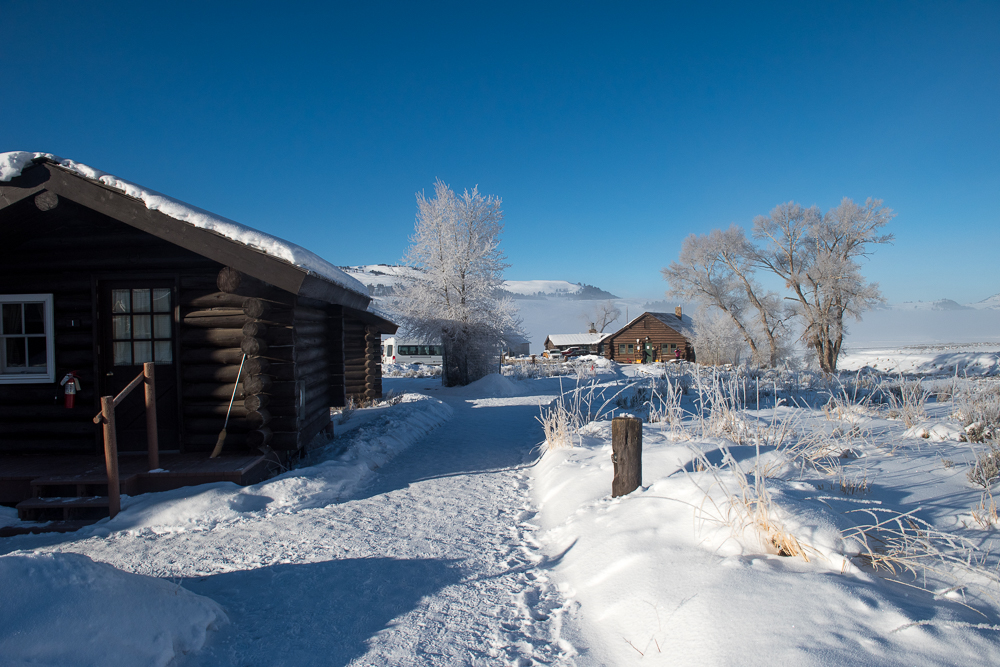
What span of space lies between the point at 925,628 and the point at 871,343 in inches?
3319

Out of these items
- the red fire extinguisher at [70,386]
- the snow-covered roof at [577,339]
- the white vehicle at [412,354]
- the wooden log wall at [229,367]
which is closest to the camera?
A: the red fire extinguisher at [70,386]

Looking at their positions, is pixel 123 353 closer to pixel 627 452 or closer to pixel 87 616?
pixel 87 616

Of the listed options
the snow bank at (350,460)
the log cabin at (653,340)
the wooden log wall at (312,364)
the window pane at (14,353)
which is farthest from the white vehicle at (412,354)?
the window pane at (14,353)

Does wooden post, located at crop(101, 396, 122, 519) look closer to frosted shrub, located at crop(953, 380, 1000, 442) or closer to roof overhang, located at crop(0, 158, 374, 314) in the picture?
roof overhang, located at crop(0, 158, 374, 314)

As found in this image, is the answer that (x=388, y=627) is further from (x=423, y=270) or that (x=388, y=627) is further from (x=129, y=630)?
(x=423, y=270)

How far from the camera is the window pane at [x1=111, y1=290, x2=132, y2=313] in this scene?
652 cm

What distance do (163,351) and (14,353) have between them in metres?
1.94

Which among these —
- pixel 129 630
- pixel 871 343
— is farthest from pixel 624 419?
pixel 871 343

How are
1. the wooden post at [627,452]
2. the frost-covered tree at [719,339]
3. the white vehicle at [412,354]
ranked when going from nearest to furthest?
1. the wooden post at [627,452]
2. the frost-covered tree at [719,339]
3. the white vehicle at [412,354]

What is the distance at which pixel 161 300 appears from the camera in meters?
6.54

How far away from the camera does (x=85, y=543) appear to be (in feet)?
14.2

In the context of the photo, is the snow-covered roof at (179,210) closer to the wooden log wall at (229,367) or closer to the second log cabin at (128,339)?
the second log cabin at (128,339)

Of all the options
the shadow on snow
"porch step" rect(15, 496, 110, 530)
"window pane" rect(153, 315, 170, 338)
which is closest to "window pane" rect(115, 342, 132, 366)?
"window pane" rect(153, 315, 170, 338)

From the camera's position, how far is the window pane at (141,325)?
21.5 ft
